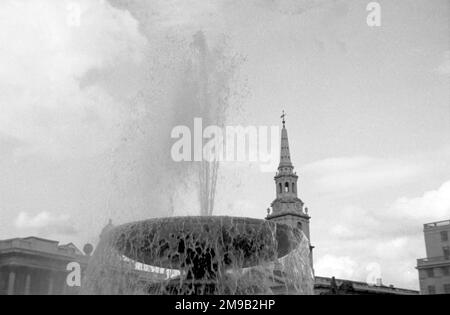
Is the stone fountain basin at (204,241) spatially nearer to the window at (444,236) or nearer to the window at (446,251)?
the window at (446,251)

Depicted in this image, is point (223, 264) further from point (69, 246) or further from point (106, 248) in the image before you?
point (69, 246)

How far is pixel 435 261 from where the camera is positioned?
51.1 meters

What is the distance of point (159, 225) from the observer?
46.6 feet

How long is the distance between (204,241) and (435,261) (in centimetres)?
4284

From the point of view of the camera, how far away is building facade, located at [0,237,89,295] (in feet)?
156

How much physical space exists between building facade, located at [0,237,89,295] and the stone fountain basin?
112 feet

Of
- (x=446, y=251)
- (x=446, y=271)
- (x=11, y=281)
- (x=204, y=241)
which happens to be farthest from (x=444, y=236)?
(x=204, y=241)

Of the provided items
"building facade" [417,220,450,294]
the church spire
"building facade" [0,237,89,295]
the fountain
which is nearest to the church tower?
the church spire

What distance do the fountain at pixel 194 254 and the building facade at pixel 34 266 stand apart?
107 ft

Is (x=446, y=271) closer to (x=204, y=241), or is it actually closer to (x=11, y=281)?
(x=11, y=281)

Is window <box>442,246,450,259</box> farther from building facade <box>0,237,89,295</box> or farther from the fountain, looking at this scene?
the fountain
